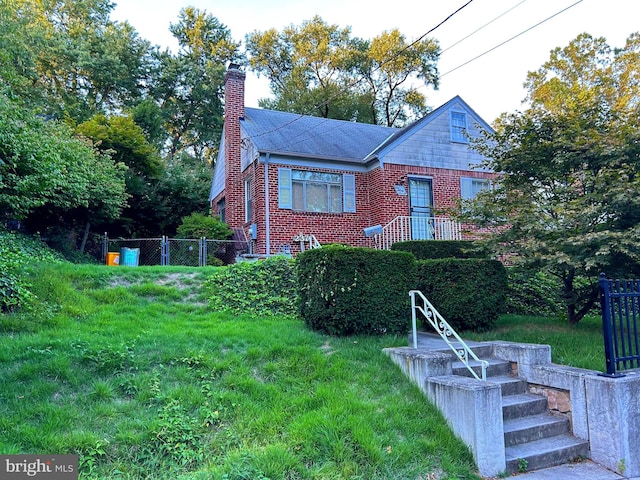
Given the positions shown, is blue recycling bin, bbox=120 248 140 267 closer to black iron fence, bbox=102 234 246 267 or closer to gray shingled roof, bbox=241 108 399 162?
black iron fence, bbox=102 234 246 267

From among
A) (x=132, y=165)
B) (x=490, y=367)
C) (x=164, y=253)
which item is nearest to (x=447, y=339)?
(x=490, y=367)

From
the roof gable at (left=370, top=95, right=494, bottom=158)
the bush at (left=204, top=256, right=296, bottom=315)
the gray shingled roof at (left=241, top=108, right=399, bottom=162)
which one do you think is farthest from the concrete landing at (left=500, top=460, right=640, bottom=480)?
the roof gable at (left=370, top=95, right=494, bottom=158)

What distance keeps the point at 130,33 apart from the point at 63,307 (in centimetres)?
2456

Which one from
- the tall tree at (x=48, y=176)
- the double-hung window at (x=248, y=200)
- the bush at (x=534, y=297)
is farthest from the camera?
the double-hung window at (x=248, y=200)

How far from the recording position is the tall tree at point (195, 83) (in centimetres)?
2647

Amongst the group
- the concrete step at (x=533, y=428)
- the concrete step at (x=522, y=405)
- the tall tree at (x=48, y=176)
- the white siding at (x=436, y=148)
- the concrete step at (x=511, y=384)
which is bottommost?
the concrete step at (x=533, y=428)

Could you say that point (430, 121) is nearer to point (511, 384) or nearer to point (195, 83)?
point (511, 384)

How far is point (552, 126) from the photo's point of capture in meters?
7.51

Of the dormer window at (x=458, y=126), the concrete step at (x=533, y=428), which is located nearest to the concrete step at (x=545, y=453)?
the concrete step at (x=533, y=428)

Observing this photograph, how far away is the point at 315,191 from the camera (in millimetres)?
13352

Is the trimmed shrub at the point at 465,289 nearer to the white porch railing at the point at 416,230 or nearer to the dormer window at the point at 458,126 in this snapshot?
the white porch railing at the point at 416,230

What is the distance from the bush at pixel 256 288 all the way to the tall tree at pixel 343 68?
1937 cm

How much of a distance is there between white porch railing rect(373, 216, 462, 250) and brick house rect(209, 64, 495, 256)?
30 millimetres

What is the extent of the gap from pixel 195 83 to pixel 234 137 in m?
14.1
